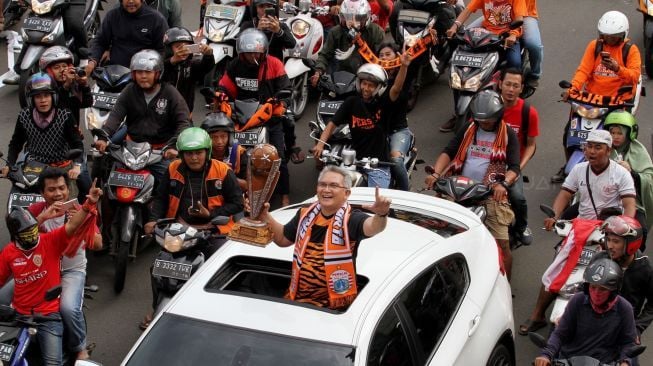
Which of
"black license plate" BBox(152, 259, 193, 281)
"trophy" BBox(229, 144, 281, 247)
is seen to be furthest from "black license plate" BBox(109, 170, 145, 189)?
"trophy" BBox(229, 144, 281, 247)

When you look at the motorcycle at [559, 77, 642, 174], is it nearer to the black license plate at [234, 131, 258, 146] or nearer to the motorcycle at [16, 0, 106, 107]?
the black license plate at [234, 131, 258, 146]

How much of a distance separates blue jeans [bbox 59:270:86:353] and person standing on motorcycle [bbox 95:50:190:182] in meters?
2.21

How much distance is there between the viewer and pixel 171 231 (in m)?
8.88

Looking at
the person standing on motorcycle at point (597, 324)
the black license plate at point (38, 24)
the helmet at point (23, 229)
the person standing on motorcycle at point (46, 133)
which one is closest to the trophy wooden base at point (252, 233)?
the helmet at point (23, 229)

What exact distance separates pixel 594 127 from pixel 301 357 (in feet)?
19.3

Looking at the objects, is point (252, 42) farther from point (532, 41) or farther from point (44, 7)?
point (532, 41)

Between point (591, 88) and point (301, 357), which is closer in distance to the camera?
point (301, 357)

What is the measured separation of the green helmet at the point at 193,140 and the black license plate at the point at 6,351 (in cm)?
245

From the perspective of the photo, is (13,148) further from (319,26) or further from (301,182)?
(319,26)

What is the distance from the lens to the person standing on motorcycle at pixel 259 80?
11.4 m

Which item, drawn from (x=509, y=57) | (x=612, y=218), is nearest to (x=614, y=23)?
(x=509, y=57)

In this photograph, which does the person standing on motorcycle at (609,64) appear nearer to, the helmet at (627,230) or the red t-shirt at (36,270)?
the helmet at (627,230)

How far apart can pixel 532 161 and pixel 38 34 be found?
5.89 metres

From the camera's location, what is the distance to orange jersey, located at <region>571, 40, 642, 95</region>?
1134cm
